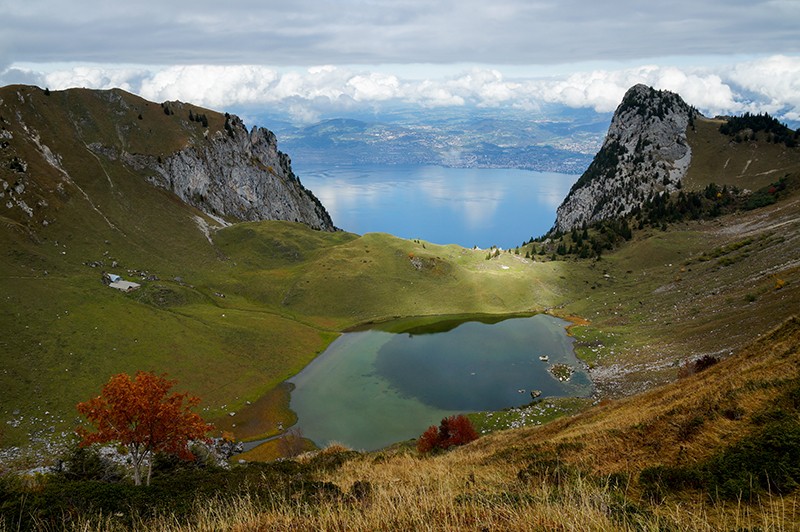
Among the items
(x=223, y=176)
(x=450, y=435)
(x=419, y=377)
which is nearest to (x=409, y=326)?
(x=419, y=377)

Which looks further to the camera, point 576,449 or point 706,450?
point 576,449

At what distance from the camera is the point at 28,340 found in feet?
193

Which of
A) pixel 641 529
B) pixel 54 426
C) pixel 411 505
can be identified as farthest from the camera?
pixel 54 426

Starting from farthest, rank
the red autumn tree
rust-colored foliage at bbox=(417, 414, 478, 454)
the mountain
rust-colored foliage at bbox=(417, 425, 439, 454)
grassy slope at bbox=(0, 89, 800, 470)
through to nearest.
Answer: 1. the mountain
2. grassy slope at bbox=(0, 89, 800, 470)
3. rust-colored foliage at bbox=(417, 414, 478, 454)
4. rust-colored foliage at bbox=(417, 425, 439, 454)
5. the red autumn tree

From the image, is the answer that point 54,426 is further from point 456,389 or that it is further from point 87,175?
point 87,175

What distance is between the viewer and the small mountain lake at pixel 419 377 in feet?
198

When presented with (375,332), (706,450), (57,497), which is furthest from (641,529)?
(375,332)

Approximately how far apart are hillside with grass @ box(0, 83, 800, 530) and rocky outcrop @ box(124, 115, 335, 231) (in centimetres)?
761

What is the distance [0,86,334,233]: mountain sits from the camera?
345 feet

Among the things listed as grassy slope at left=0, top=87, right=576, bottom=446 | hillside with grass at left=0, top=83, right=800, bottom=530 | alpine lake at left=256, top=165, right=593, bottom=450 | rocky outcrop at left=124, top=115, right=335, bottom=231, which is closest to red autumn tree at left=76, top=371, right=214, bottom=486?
hillside with grass at left=0, top=83, right=800, bottom=530

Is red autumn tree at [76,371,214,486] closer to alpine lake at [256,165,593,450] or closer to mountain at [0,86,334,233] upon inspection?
alpine lake at [256,165,593,450]

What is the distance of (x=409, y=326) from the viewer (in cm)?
9762

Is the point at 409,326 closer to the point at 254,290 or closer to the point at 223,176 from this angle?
the point at 254,290

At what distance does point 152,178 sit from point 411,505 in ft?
520
